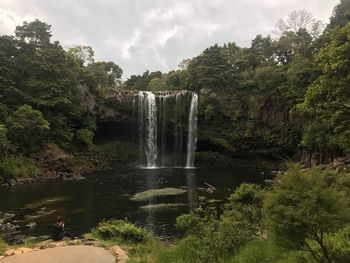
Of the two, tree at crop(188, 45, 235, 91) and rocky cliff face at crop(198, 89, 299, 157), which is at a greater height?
tree at crop(188, 45, 235, 91)

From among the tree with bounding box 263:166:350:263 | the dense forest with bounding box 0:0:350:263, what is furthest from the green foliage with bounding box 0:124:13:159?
the tree with bounding box 263:166:350:263

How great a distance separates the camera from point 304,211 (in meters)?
6.57

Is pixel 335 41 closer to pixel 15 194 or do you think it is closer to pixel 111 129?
pixel 15 194

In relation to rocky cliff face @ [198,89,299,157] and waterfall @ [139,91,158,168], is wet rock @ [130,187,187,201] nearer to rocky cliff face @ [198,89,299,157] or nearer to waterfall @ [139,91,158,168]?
waterfall @ [139,91,158,168]

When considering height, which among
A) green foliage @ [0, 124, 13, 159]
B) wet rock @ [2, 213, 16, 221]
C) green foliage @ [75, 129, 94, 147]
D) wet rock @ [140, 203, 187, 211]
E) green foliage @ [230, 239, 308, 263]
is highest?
green foliage @ [75, 129, 94, 147]

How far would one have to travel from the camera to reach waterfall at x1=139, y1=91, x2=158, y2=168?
180ft

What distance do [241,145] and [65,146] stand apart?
23521 mm

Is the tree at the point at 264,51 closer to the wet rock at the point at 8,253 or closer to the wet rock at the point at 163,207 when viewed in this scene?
the wet rock at the point at 163,207

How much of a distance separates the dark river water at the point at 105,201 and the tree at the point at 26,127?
708cm

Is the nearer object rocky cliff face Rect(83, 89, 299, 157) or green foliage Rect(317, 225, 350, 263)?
green foliage Rect(317, 225, 350, 263)

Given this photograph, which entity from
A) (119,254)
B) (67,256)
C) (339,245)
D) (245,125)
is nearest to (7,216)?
(67,256)

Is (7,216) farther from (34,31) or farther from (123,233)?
(34,31)

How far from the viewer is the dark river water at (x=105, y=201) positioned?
2066 cm

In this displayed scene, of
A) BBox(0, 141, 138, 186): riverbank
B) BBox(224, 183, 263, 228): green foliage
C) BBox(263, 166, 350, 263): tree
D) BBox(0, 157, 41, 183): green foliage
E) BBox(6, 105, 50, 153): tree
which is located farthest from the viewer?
BBox(6, 105, 50, 153): tree
